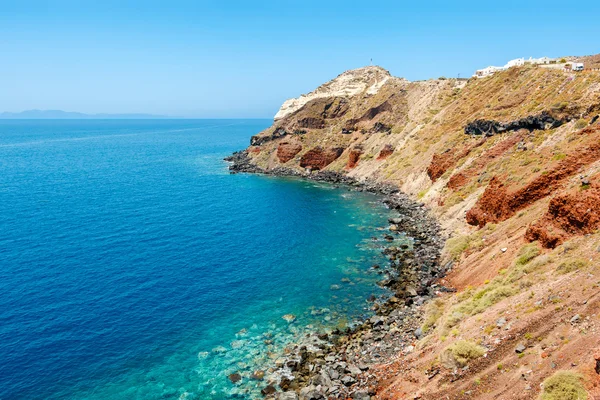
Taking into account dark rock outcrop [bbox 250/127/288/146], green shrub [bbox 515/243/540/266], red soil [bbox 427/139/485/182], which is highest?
dark rock outcrop [bbox 250/127/288/146]

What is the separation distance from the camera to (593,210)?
37781 mm

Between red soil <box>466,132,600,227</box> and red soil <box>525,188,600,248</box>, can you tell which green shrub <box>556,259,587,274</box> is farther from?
red soil <box>466,132,600,227</box>

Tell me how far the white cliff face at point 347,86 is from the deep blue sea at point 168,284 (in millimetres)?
63069

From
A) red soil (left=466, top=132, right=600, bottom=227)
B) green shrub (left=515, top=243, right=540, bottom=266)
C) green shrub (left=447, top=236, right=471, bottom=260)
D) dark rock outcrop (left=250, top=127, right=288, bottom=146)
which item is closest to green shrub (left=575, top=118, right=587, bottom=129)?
red soil (left=466, top=132, right=600, bottom=227)

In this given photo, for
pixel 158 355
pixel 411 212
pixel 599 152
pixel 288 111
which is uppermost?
pixel 288 111

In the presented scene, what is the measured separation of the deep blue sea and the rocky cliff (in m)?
12.8

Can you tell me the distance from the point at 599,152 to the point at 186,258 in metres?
58.1

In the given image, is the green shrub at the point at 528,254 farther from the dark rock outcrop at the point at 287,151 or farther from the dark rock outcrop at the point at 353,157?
the dark rock outcrop at the point at 287,151

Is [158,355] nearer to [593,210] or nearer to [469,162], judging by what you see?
[593,210]

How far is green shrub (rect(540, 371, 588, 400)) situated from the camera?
2103cm

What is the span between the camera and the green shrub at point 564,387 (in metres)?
21.0

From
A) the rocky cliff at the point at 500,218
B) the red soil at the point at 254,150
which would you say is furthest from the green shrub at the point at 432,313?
the red soil at the point at 254,150

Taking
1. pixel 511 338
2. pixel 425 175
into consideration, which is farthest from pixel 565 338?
pixel 425 175

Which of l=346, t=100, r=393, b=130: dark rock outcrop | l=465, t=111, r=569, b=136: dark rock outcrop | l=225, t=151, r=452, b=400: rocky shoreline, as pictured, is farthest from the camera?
l=346, t=100, r=393, b=130: dark rock outcrop
